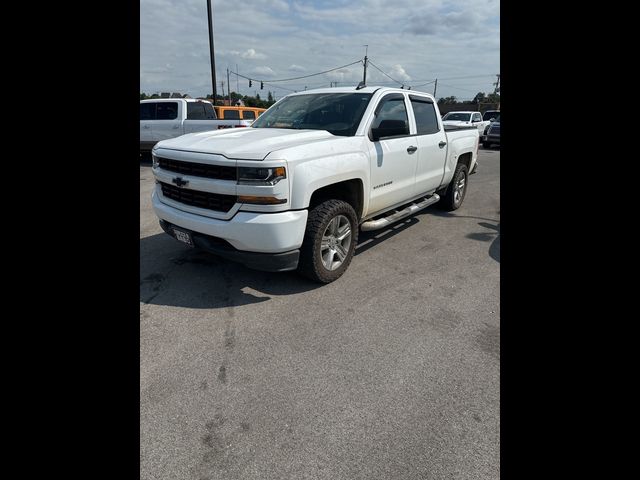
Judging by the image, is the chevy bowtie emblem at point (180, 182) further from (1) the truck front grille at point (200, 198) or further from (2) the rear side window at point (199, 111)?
(2) the rear side window at point (199, 111)

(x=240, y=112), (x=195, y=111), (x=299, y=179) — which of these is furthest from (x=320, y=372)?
(x=240, y=112)

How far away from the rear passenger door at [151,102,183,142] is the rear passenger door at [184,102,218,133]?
32cm

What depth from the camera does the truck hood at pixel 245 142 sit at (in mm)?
3178

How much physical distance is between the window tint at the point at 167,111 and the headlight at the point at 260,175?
10.3 meters

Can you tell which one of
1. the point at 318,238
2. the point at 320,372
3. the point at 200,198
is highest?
the point at 200,198

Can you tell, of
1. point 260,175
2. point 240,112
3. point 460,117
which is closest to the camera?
point 260,175

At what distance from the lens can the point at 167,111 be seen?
40.3ft

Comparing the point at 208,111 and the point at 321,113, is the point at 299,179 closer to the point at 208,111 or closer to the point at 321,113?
the point at 321,113

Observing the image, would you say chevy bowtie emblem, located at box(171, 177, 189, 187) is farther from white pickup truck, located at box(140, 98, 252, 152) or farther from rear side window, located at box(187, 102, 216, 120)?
rear side window, located at box(187, 102, 216, 120)

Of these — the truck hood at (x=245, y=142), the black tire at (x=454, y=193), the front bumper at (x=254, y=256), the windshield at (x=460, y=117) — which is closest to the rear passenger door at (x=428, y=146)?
the black tire at (x=454, y=193)

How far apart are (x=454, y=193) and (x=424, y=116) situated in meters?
1.82
